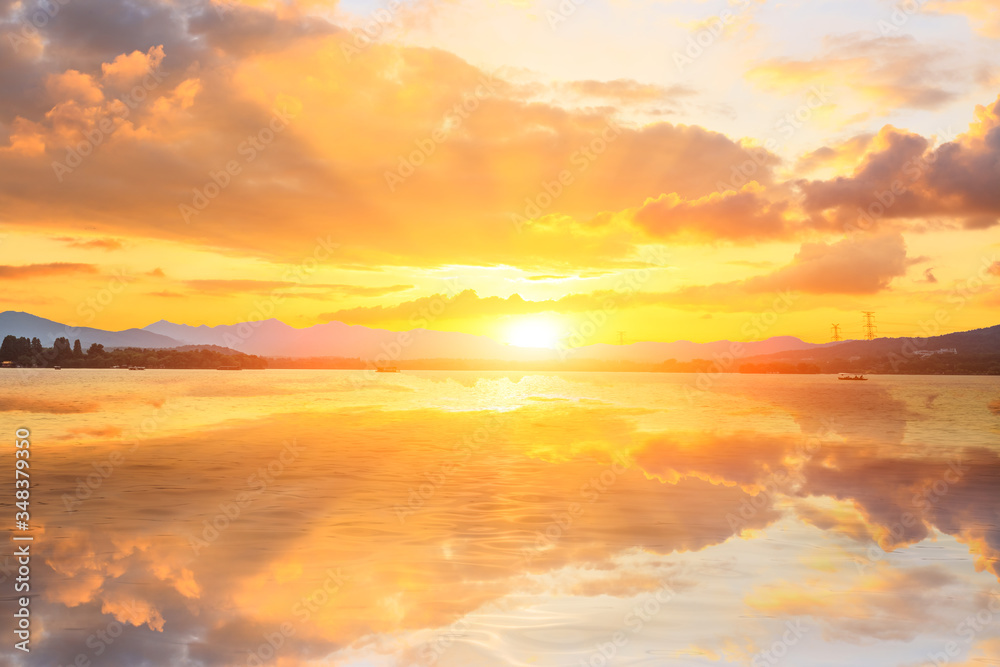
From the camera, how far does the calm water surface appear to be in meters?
10.4

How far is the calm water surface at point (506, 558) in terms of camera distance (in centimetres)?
1038

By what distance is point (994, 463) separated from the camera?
104 feet

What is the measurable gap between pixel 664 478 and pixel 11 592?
2159cm

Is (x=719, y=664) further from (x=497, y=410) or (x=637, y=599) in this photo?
(x=497, y=410)

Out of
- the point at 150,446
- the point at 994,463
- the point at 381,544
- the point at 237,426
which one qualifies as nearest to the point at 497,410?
the point at 237,426

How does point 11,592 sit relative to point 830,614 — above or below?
above

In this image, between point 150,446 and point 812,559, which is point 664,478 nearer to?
point 812,559

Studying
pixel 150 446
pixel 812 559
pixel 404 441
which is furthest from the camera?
pixel 404 441

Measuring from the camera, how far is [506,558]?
14.8 metres

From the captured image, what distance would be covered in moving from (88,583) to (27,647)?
2.73m

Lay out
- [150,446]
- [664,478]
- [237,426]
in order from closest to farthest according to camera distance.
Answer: [664,478] → [150,446] → [237,426]

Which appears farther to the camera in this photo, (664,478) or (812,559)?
(664,478)

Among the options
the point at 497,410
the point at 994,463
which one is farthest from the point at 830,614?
the point at 497,410

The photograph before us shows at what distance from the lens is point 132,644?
10.2 meters
